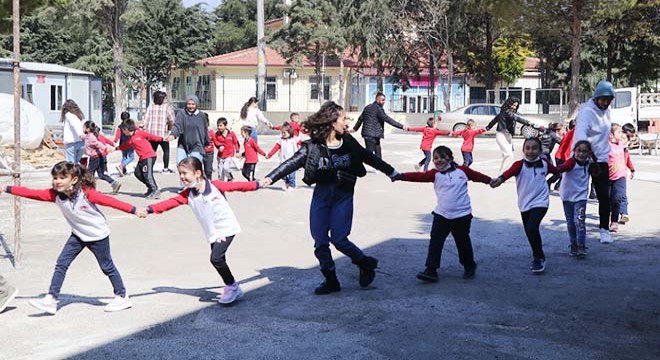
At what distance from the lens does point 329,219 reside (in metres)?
7.29

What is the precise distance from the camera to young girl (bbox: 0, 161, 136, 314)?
21.6 feet

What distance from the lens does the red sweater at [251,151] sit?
15789 millimetres

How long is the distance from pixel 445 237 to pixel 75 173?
11.3 feet

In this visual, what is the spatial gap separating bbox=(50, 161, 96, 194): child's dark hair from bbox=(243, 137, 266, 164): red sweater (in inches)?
354

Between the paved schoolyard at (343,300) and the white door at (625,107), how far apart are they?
2251 cm

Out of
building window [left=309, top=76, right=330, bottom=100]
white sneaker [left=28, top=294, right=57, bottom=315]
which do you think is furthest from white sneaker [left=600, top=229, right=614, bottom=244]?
building window [left=309, top=76, right=330, bottom=100]

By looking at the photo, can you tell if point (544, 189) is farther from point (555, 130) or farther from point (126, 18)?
point (126, 18)

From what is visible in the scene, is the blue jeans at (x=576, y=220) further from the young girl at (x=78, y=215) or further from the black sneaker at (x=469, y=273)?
the young girl at (x=78, y=215)

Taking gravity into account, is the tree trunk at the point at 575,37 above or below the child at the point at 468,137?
above

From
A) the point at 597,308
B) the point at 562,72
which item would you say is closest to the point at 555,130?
the point at 597,308

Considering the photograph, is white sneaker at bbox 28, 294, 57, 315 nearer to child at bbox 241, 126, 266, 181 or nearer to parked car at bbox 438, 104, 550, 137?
child at bbox 241, 126, 266, 181

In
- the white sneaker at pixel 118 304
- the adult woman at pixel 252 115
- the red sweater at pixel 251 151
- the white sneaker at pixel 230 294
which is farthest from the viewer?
the adult woman at pixel 252 115

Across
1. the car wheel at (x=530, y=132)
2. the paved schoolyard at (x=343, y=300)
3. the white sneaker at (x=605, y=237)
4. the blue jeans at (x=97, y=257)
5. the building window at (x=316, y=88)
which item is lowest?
the paved schoolyard at (x=343, y=300)

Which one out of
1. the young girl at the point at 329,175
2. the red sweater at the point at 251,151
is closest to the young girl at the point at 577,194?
the young girl at the point at 329,175
